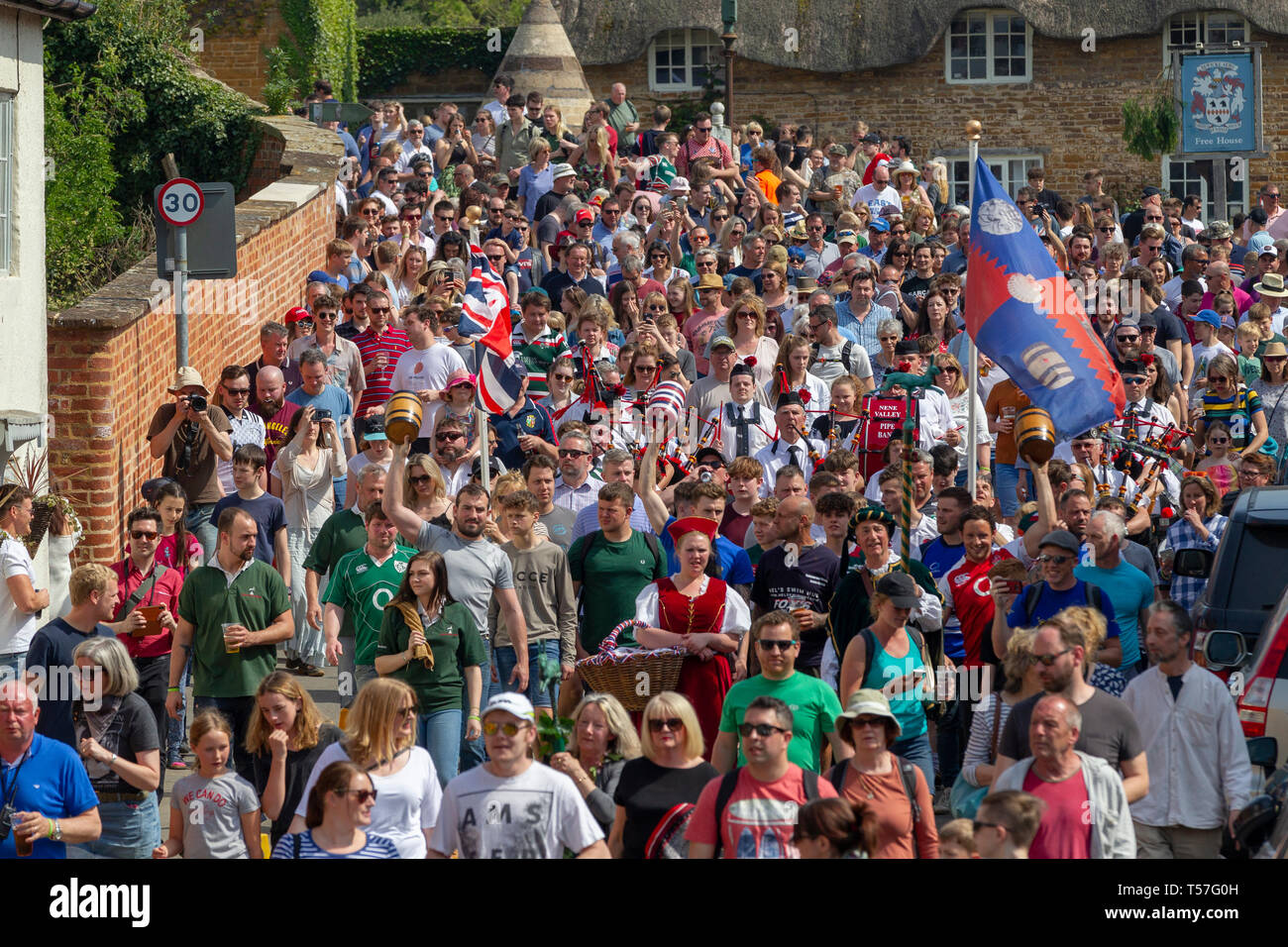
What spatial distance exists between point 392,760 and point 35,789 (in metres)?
1.36

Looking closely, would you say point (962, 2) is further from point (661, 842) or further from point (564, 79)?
point (661, 842)

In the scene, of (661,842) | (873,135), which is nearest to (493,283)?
(661,842)

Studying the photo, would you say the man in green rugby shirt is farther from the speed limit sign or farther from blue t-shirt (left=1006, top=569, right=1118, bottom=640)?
the speed limit sign

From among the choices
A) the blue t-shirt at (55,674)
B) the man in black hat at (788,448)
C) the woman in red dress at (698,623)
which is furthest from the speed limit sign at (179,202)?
the woman in red dress at (698,623)

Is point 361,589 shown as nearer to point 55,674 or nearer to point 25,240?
point 55,674

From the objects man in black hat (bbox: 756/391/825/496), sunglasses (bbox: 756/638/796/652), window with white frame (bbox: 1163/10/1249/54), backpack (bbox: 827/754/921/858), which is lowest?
backpack (bbox: 827/754/921/858)

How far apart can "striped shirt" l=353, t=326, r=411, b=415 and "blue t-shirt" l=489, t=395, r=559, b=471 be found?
4.00 ft

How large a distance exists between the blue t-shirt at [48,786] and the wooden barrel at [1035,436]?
597 cm

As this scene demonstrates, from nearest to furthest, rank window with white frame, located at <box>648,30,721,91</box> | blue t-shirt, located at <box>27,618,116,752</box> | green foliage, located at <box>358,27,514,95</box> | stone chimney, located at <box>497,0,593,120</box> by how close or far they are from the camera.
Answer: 1. blue t-shirt, located at <box>27,618,116,752</box>
2. stone chimney, located at <box>497,0,593,120</box>
3. window with white frame, located at <box>648,30,721,91</box>
4. green foliage, located at <box>358,27,514,95</box>

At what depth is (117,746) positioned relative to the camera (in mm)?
8719

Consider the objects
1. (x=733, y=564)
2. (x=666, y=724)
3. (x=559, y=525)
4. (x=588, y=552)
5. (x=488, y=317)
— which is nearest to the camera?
(x=666, y=724)

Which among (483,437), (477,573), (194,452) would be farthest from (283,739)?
(194,452)

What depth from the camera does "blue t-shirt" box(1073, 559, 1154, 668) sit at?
10.2m

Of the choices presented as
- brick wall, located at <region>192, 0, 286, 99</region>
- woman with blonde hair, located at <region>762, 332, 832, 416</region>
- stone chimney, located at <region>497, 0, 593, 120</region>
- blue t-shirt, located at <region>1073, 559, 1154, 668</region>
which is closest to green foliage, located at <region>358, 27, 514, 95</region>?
stone chimney, located at <region>497, 0, 593, 120</region>
